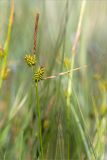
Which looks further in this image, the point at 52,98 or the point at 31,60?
the point at 52,98

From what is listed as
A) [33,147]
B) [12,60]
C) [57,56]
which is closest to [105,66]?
[57,56]

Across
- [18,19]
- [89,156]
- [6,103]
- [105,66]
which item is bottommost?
[89,156]

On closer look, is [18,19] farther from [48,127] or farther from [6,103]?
[48,127]

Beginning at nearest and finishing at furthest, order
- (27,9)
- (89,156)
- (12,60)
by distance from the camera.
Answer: (89,156), (12,60), (27,9)

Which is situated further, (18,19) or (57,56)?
(18,19)

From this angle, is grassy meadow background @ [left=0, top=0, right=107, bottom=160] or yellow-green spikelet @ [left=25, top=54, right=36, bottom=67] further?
grassy meadow background @ [left=0, top=0, right=107, bottom=160]

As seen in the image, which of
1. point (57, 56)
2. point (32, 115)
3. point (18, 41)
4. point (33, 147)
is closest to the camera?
point (33, 147)

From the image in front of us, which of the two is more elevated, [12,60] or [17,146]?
[12,60]

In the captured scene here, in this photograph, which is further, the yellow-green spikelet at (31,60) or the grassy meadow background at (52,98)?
the grassy meadow background at (52,98)
